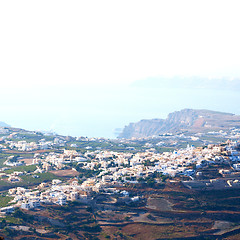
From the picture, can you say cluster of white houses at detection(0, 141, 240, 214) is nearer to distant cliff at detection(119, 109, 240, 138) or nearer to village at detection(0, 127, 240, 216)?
village at detection(0, 127, 240, 216)

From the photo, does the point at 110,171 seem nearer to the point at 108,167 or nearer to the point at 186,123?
the point at 108,167

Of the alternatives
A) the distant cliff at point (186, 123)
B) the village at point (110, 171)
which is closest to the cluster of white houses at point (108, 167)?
the village at point (110, 171)

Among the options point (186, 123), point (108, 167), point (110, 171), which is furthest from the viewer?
point (186, 123)

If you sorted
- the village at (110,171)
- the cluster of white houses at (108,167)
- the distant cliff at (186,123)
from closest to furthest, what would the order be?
the cluster of white houses at (108,167), the village at (110,171), the distant cliff at (186,123)

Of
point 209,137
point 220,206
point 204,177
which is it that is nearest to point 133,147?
point 209,137

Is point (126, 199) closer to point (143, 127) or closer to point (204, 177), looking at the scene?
point (204, 177)

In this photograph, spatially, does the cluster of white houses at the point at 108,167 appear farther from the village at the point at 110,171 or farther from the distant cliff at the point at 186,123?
the distant cliff at the point at 186,123

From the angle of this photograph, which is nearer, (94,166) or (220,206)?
(220,206)

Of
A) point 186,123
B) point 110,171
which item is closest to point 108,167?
point 110,171

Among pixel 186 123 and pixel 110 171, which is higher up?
pixel 186 123
